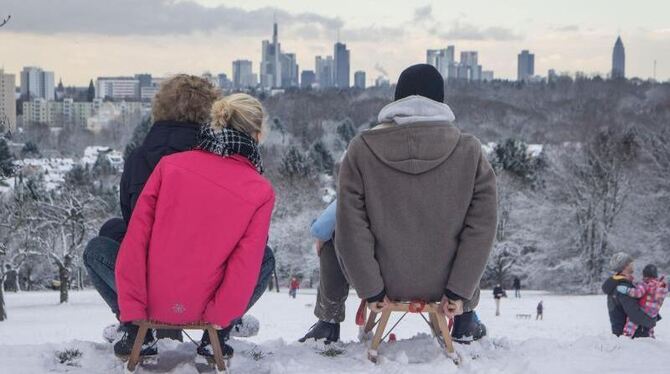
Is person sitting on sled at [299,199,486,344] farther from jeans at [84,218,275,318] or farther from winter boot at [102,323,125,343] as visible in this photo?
winter boot at [102,323,125,343]

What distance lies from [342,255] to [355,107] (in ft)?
454

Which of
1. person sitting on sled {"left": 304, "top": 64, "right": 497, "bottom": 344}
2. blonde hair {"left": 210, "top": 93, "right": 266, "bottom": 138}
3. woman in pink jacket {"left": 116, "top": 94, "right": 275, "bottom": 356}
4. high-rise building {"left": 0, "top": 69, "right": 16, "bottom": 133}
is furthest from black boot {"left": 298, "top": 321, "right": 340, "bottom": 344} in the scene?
high-rise building {"left": 0, "top": 69, "right": 16, "bottom": 133}

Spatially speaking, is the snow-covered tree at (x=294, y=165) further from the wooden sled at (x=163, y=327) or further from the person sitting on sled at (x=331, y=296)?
the wooden sled at (x=163, y=327)

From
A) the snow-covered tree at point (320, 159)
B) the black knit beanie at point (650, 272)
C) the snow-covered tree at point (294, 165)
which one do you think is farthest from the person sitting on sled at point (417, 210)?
the snow-covered tree at point (320, 159)

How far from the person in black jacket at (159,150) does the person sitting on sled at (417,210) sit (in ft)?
1.88

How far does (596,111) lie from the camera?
116m

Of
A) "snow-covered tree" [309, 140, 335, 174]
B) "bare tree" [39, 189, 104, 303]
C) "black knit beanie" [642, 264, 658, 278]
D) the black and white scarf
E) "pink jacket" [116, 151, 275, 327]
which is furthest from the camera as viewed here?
"snow-covered tree" [309, 140, 335, 174]

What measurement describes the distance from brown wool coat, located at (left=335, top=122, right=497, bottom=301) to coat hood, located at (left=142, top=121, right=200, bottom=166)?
0.90 metres

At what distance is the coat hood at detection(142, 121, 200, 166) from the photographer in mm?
5117

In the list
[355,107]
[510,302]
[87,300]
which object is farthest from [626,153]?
[355,107]

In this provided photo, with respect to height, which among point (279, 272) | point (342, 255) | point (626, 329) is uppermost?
point (342, 255)

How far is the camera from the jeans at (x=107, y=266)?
507 cm

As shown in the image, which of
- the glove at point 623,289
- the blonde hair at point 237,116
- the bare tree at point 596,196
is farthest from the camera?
the bare tree at point 596,196

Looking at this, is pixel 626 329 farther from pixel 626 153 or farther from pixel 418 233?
pixel 626 153
